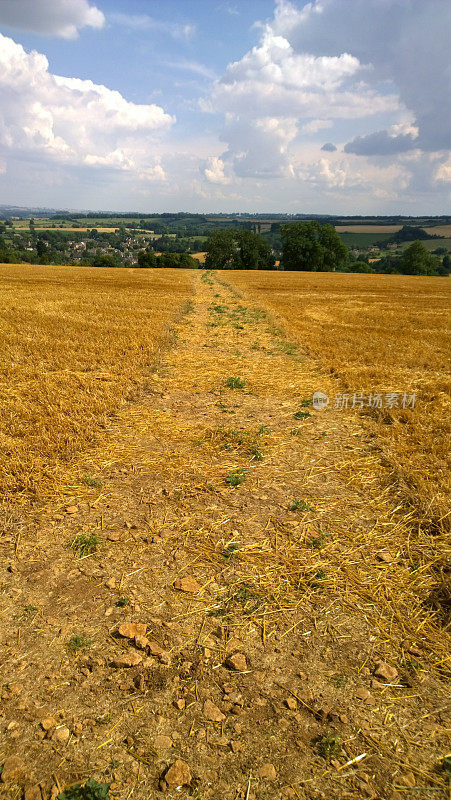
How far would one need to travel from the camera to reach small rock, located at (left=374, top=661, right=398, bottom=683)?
276cm

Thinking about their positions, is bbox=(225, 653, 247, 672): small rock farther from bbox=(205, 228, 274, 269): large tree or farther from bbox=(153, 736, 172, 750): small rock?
bbox=(205, 228, 274, 269): large tree

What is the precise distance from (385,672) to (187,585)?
5.51 ft

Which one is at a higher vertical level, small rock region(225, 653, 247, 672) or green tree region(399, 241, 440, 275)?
green tree region(399, 241, 440, 275)

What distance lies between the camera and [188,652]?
2.92m

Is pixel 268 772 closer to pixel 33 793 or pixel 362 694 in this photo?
pixel 362 694

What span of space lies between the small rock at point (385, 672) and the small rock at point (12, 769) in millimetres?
2341

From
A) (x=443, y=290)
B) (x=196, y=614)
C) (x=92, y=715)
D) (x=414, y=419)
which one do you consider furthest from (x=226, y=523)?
(x=443, y=290)

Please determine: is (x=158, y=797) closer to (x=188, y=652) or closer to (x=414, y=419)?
(x=188, y=652)

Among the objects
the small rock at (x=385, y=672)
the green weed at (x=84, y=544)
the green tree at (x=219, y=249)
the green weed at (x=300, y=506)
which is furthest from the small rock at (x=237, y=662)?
the green tree at (x=219, y=249)

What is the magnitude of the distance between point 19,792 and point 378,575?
305 centimetres

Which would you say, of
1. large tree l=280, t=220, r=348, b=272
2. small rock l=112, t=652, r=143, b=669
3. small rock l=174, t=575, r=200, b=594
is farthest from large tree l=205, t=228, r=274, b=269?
small rock l=112, t=652, r=143, b=669

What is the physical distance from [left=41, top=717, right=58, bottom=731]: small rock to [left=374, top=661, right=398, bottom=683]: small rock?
2200mm

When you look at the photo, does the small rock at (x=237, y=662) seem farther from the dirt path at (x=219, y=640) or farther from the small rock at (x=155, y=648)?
the small rock at (x=155, y=648)

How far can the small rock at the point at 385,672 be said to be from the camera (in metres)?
2.76
